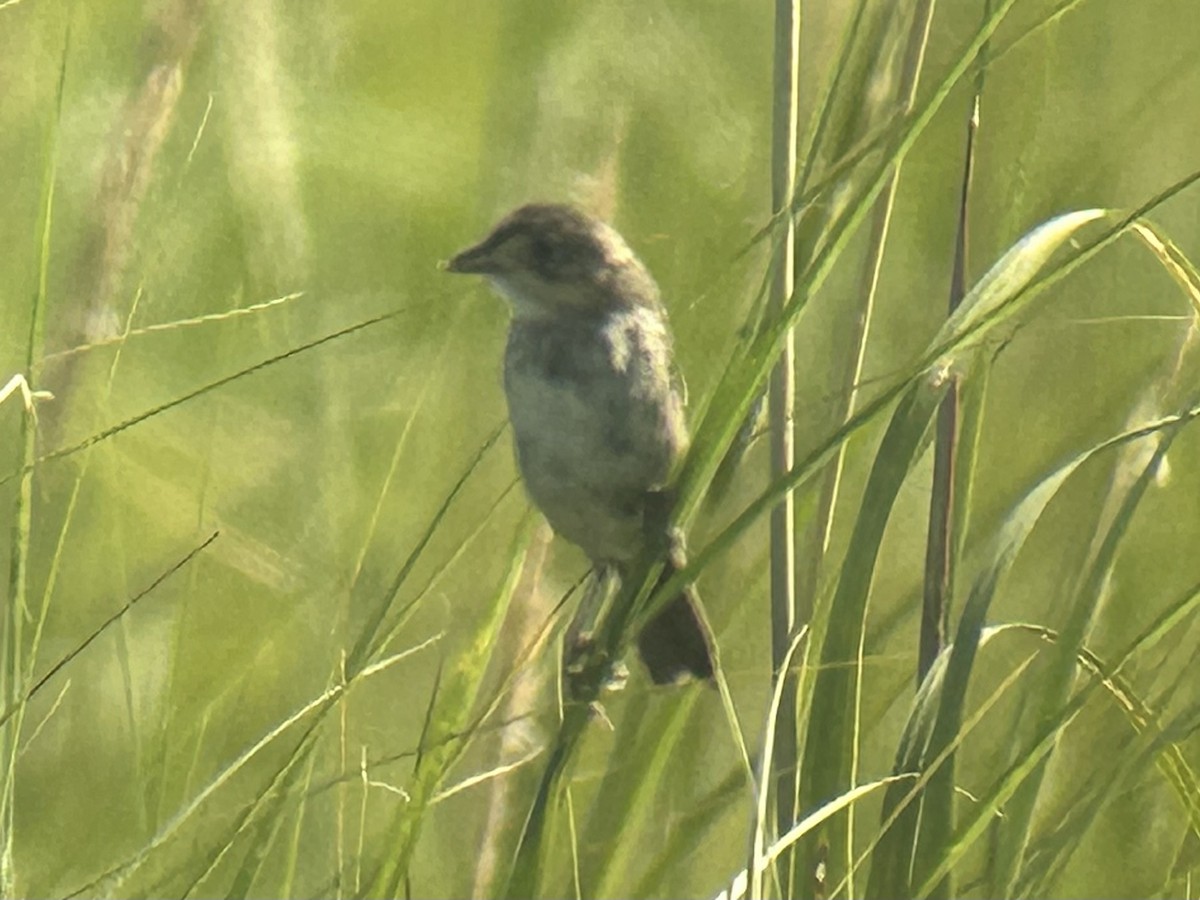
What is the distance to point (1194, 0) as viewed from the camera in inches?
85.4

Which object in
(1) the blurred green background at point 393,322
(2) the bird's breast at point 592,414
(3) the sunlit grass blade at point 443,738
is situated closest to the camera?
(3) the sunlit grass blade at point 443,738

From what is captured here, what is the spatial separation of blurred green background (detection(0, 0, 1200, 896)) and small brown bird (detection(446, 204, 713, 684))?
82 millimetres

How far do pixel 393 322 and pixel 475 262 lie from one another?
0.42m

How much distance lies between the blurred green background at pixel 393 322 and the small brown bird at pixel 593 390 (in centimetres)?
8

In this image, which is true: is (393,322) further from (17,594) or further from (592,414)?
(17,594)

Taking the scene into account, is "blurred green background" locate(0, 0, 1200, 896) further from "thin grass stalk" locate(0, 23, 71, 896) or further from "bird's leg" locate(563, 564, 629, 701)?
"thin grass stalk" locate(0, 23, 71, 896)

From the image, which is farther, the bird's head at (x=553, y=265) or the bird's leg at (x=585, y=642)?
the bird's head at (x=553, y=265)

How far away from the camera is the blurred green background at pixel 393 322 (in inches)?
66.9

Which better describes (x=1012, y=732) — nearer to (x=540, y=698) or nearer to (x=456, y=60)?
(x=540, y=698)

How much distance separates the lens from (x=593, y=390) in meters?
1.48

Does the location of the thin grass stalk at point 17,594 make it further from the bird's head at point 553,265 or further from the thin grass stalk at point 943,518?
the thin grass stalk at point 943,518

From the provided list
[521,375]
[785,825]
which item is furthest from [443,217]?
[785,825]

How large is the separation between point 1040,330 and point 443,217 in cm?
69

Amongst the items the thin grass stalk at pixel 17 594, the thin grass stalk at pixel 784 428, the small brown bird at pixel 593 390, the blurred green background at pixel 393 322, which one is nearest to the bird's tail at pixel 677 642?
the small brown bird at pixel 593 390
